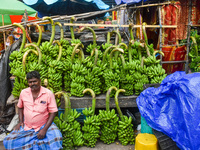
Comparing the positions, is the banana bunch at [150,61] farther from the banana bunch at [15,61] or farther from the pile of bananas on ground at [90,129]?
the banana bunch at [15,61]

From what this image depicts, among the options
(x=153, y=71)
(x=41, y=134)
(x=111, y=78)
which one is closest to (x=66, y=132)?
(x=41, y=134)

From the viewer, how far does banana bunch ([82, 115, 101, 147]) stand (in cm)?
355

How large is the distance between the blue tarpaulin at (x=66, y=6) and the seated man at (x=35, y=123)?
210 inches

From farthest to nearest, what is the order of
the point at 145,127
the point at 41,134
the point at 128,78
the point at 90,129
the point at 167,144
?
the point at 128,78, the point at 90,129, the point at 145,127, the point at 41,134, the point at 167,144

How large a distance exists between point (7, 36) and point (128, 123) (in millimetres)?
6203

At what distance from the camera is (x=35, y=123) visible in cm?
303

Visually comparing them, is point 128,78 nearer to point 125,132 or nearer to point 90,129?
point 125,132

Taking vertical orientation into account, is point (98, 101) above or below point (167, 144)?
above

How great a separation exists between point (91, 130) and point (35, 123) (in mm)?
1081

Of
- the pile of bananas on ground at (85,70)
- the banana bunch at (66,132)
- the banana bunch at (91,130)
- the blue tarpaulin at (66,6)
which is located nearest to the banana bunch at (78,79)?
the pile of bananas on ground at (85,70)

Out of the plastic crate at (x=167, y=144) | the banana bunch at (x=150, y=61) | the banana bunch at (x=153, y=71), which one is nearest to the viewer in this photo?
the plastic crate at (x=167, y=144)

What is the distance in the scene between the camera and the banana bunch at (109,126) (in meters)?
3.61

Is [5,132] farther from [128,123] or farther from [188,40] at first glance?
[188,40]

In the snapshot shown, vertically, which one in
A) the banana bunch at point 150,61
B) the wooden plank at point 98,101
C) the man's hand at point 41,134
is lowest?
the man's hand at point 41,134
